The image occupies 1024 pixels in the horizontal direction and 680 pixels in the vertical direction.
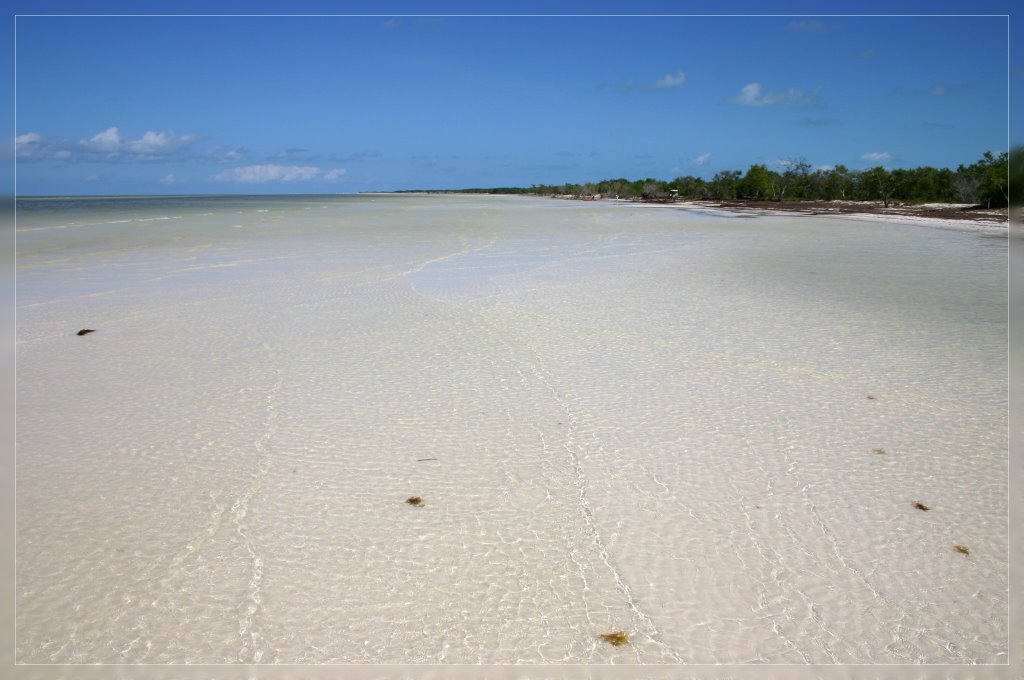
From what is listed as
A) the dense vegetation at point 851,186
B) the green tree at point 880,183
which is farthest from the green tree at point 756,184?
the green tree at point 880,183

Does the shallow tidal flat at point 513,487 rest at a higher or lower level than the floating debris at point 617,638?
higher

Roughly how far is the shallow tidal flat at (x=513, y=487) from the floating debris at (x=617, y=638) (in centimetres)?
2

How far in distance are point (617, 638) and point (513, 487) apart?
0.87m

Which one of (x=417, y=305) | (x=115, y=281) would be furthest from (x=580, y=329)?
(x=115, y=281)

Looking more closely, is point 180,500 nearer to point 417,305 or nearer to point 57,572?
point 57,572

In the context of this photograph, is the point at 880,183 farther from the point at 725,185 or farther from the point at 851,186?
the point at 725,185

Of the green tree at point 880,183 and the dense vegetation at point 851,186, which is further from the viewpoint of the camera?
the green tree at point 880,183

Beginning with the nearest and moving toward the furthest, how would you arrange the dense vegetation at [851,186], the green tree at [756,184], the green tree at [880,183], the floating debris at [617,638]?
the floating debris at [617,638], the dense vegetation at [851,186], the green tree at [880,183], the green tree at [756,184]

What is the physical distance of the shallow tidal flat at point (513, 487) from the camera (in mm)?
1744

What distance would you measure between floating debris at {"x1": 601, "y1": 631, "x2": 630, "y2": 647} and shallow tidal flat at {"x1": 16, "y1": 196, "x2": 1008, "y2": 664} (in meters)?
0.02

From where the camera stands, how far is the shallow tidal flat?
5.72 ft

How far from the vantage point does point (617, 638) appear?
67.2 inches

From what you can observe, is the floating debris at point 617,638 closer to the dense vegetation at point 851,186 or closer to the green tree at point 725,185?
the dense vegetation at point 851,186

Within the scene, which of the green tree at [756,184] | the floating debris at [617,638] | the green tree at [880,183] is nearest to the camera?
the floating debris at [617,638]
